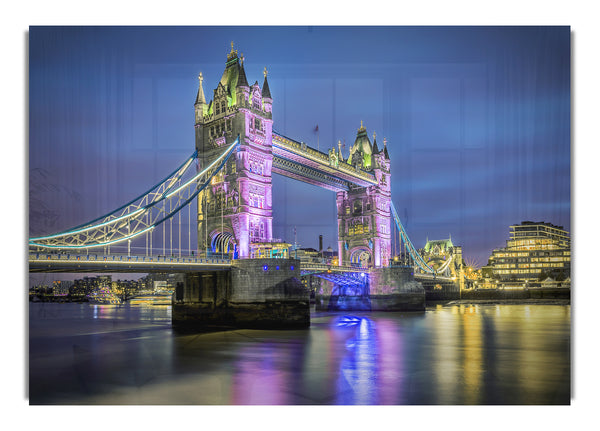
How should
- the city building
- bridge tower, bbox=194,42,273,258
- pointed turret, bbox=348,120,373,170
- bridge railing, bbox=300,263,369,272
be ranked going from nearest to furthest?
bridge tower, bbox=194,42,273,258 < bridge railing, bbox=300,263,369,272 < pointed turret, bbox=348,120,373,170 < the city building

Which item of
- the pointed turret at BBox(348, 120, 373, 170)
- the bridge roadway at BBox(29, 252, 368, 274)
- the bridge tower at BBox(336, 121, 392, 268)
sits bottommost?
the bridge roadway at BBox(29, 252, 368, 274)

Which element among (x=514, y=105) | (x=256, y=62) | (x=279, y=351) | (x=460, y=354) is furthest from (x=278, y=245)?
(x=514, y=105)

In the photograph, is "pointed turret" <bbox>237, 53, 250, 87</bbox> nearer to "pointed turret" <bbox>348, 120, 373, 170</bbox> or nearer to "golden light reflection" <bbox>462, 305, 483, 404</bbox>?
"golden light reflection" <bbox>462, 305, 483, 404</bbox>

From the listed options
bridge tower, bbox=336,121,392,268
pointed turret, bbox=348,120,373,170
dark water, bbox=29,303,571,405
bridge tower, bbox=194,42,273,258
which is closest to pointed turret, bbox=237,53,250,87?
bridge tower, bbox=194,42,273,258

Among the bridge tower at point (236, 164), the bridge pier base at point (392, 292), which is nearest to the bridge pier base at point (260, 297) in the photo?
the bridge tower at point (236, 164)

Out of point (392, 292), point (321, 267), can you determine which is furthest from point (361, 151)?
point (321, 267)

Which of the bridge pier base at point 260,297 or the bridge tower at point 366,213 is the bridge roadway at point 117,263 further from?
Answer: the bridge tower at point 366,213
